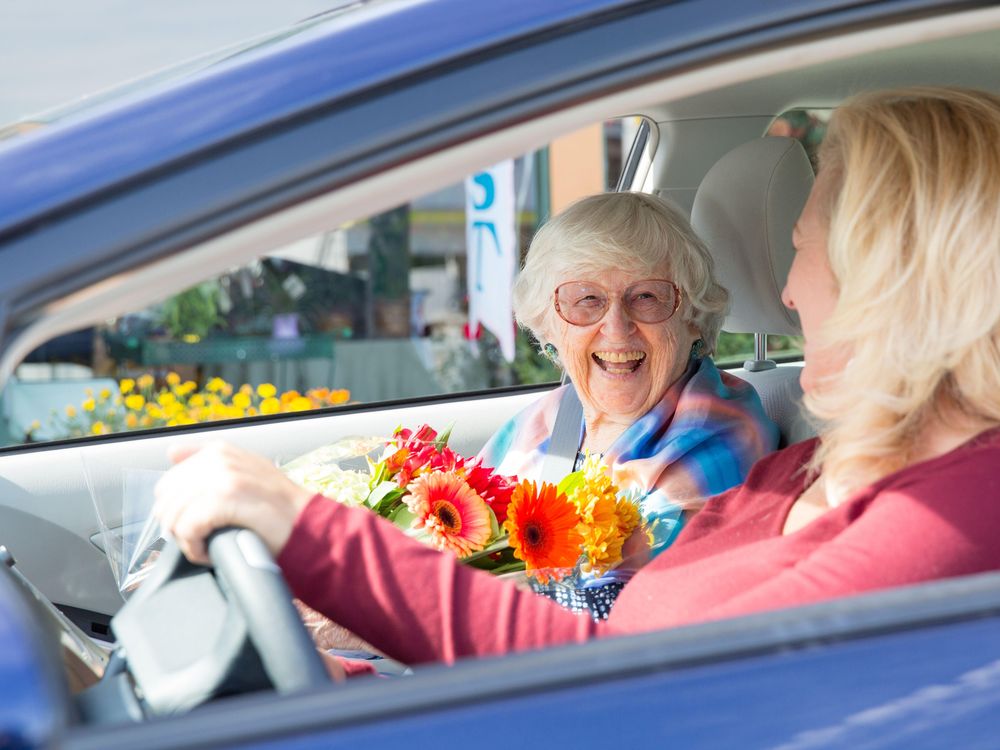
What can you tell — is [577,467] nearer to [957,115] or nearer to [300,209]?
[957,115]

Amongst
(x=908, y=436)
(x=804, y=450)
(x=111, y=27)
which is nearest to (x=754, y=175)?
(x=804, y=450)

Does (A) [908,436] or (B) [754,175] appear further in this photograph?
(B) [754,175]

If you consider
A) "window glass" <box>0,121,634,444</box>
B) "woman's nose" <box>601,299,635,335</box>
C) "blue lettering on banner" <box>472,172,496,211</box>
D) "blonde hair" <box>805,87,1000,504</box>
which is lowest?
"window glass" <box>0,121,634,444</box>

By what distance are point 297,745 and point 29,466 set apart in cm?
212

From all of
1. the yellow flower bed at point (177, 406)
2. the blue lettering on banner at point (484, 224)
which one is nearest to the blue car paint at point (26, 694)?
the yellow flower bed at point (177, 406)

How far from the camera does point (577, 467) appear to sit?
266 cm

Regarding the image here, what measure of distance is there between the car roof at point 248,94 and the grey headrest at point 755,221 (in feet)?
5.37

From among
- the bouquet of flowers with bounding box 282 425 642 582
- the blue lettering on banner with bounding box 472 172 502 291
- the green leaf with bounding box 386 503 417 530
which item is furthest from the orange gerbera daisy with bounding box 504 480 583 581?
the blue lettering on banner with bounding box 472 172 502 291

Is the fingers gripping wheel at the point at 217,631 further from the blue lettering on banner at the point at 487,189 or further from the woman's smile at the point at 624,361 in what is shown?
the blue lettering on banner at the point at 487,189

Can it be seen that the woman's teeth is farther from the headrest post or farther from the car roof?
the car roof

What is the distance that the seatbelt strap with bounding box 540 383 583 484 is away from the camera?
268cm

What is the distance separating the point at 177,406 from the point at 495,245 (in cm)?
215

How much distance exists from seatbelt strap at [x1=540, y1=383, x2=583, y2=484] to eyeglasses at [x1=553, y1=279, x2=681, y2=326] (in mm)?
222

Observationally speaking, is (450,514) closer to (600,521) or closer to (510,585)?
(600,521)
